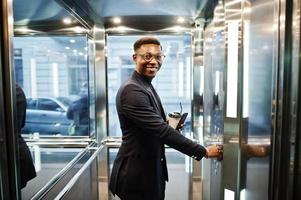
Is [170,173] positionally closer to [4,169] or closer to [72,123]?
[72,123]

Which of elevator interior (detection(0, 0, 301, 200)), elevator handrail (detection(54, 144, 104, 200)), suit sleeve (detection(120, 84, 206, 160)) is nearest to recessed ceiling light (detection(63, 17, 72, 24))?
elevator interior (detection(0, 0, 301, 200))

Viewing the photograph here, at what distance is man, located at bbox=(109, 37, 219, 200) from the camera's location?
1.55m

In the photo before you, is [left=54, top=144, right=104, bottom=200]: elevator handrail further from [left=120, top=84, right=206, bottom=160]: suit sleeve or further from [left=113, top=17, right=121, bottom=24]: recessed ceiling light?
[left=113, top=17, right=121, bottom=24]: recessed ceiling light

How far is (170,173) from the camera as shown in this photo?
3.02 meters

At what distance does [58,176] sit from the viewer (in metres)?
1.79

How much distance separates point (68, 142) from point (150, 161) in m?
1.16

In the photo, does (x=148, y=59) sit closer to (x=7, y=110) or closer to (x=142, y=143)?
(x=142, y=143)

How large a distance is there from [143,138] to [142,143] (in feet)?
0.10

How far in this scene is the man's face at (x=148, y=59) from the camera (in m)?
1.68

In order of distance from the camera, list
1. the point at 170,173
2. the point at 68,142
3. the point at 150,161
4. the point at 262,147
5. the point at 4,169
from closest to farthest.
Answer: the point at 4,169 → the point at 262,147 → the point at 150,161 → the point at 68,142 → the point at 170,173

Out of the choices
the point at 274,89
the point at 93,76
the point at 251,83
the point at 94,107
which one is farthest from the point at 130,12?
the point at 274,89

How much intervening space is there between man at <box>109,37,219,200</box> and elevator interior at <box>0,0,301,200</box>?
0.31 m

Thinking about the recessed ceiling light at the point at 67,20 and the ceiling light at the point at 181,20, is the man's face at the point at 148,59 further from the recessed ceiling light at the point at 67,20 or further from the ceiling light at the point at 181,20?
the ceiling light at the point at 181,20

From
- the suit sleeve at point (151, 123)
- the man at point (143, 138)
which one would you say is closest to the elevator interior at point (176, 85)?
the suit sleeve at point (151, 123)
